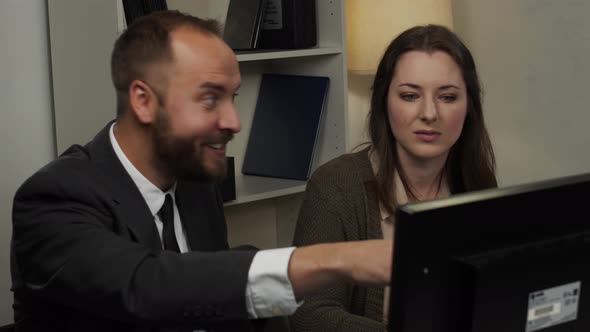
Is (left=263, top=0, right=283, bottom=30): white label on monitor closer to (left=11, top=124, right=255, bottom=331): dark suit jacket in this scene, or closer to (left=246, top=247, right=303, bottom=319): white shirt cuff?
(left=11, top=124, right=255, bottom=331): dark suit jacket

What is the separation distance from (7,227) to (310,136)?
3.02 feet

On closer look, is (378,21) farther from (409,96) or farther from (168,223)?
(168,223)

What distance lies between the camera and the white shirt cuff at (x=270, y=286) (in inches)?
44.0

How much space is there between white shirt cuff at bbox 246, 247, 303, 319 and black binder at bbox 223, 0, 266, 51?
4.81 ft

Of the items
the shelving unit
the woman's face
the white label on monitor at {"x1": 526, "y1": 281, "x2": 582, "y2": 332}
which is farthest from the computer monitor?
the shelving unit

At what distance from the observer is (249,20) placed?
2.55 metres

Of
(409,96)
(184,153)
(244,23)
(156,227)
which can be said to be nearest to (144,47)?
(184,153)

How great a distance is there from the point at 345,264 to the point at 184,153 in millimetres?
534

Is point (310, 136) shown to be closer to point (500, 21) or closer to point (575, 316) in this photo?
point (500, 21)

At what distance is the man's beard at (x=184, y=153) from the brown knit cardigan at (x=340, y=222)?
18.9 inches

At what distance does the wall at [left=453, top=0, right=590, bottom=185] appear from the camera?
2781 mm

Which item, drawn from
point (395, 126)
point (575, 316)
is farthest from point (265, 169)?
point (575, 316)

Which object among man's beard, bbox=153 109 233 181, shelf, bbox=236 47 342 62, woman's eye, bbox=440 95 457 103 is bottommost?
man's beard, bbox=153 109 233 181

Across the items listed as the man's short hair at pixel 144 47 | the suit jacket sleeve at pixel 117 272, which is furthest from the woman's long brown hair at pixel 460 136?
the suit jacket sleeve at pixel 117 272
